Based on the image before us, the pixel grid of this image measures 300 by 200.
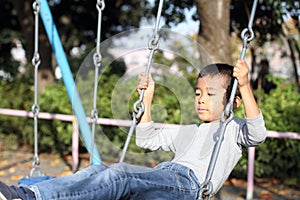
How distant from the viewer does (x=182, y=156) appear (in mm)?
2445

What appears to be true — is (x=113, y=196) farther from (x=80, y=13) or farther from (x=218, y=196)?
(x=80, y=13)

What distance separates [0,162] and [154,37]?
463 centimetres

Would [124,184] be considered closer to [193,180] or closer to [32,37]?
[193,180]

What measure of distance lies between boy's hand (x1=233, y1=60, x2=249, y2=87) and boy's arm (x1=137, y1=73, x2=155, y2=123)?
0.50 meters

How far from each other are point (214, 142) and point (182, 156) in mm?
167

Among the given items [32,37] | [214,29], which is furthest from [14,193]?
[32,37]

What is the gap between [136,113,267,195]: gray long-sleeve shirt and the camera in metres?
2.35

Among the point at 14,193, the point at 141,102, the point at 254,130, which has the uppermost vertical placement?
the point at 141,102

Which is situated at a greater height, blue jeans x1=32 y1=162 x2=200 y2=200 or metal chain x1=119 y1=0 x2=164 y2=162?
metal chain x1=119 y1=0 x2=164 y2=162

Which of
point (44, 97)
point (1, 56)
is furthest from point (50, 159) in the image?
point (1, 56)

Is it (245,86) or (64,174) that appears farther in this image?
(64,174)

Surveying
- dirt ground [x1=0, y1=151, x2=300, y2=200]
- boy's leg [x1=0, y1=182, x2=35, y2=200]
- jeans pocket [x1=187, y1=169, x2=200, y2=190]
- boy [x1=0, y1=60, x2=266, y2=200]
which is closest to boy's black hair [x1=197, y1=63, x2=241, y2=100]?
boy [x1=0, y1=60, x2=266, y2=200]

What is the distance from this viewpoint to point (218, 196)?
443cm

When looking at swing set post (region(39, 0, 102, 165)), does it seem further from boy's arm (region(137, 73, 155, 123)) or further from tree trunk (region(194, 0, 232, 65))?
tree trunk (region(194, 0, 232, 65))
